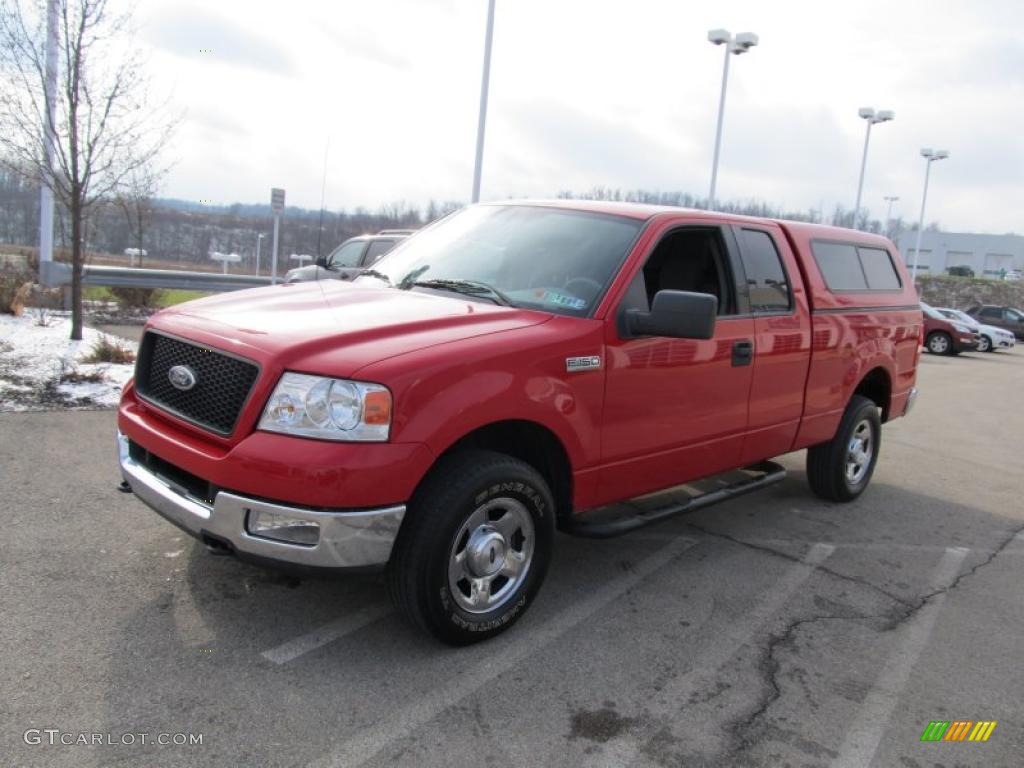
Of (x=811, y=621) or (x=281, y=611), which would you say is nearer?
(x=281, y=611)

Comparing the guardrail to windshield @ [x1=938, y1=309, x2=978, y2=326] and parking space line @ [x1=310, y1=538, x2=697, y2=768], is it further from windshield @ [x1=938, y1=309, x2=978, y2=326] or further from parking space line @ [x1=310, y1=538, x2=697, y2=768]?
windshield @ [x1=938, y1=309, x2=978, y2=326]

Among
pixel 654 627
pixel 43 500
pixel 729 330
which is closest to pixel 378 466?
pixel 654 627

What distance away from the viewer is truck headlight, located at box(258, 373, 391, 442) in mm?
3041

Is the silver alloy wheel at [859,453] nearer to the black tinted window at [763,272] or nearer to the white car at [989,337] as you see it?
the black tinted window at [763,272]

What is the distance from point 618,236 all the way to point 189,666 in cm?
283

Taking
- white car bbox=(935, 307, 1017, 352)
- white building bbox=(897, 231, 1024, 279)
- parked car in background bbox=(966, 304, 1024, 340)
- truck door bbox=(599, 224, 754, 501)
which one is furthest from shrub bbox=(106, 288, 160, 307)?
white building bbox=(897, 231, 1024, 279)

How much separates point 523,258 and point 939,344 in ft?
81.3

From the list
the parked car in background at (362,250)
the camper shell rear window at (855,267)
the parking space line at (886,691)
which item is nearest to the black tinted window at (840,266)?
the camper shell rear window at (855,267)

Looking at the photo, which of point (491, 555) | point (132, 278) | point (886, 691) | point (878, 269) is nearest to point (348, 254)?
point (132, 278)

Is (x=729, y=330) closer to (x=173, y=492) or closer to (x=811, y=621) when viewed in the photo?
(x=811, y=621)

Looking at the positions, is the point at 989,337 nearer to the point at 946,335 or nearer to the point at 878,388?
the point at 946,335

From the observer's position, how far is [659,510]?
4445mm

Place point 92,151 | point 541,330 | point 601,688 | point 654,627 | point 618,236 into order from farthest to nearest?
point 92,151, point 618,236, point 654,627, point 541,330, point 601,688

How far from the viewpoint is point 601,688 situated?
3.30 m
